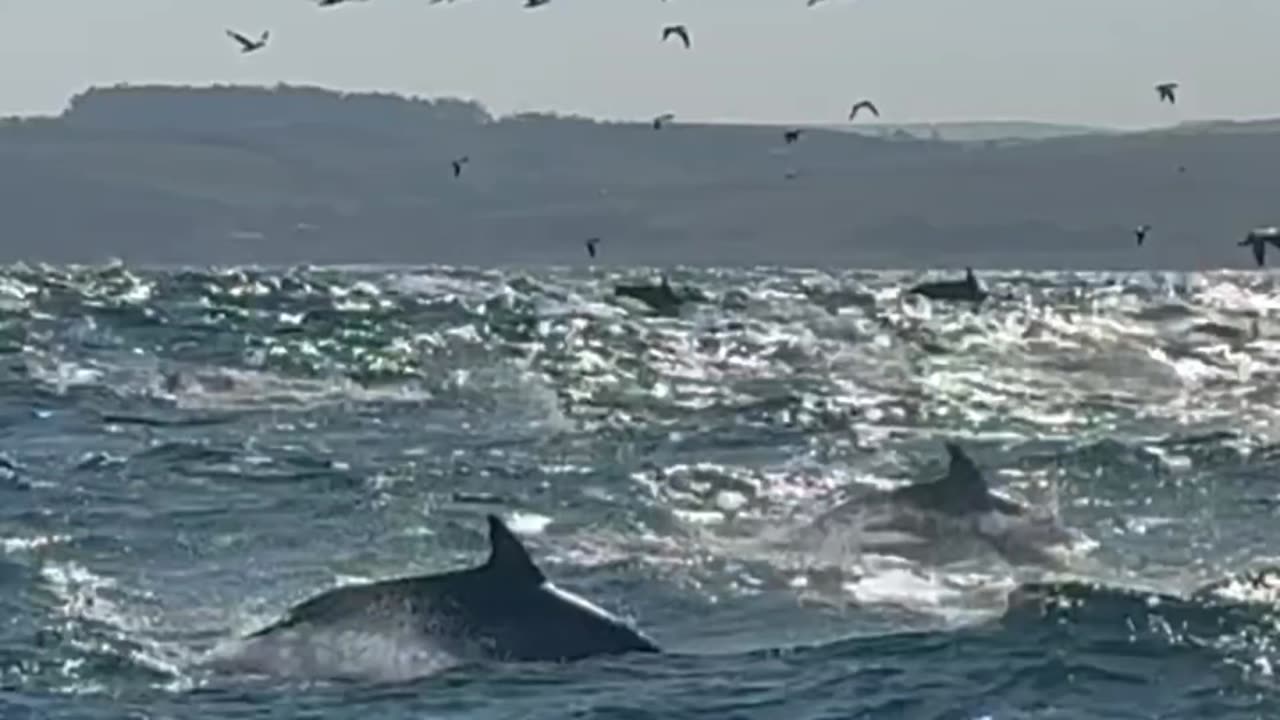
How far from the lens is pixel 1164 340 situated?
7725cm

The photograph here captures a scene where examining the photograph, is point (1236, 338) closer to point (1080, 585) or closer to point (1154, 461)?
point (1154, 461)

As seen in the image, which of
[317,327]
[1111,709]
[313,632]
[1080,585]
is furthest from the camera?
[317,327]

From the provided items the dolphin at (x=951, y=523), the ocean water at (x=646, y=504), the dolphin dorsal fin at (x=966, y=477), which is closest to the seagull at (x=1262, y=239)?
the ocean water at (x=646, y=504)

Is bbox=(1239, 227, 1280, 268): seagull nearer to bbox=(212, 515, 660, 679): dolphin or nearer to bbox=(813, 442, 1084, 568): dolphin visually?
bbox=(813, 442, 1084, 568): dolphin

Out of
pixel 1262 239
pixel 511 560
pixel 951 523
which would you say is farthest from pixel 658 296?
pixel 511 560

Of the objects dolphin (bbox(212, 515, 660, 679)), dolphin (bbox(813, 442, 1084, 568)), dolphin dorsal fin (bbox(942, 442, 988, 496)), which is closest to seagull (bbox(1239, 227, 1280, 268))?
dolphin (bbox(813, 442, 1084, 568))

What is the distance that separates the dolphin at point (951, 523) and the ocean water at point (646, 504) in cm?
35

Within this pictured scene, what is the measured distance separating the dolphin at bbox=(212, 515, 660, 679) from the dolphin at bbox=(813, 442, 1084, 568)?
694 centimetres

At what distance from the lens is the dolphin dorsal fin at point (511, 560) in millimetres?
22844

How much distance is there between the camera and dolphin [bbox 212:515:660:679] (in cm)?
2273

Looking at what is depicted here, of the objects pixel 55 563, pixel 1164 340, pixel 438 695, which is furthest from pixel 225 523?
pixel 1164 340

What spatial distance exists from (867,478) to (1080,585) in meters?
10.9

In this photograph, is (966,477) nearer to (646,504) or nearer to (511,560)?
(646,504)

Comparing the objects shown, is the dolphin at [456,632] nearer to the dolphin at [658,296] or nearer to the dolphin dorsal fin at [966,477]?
the dolphin dorsal fin at [966,477]
